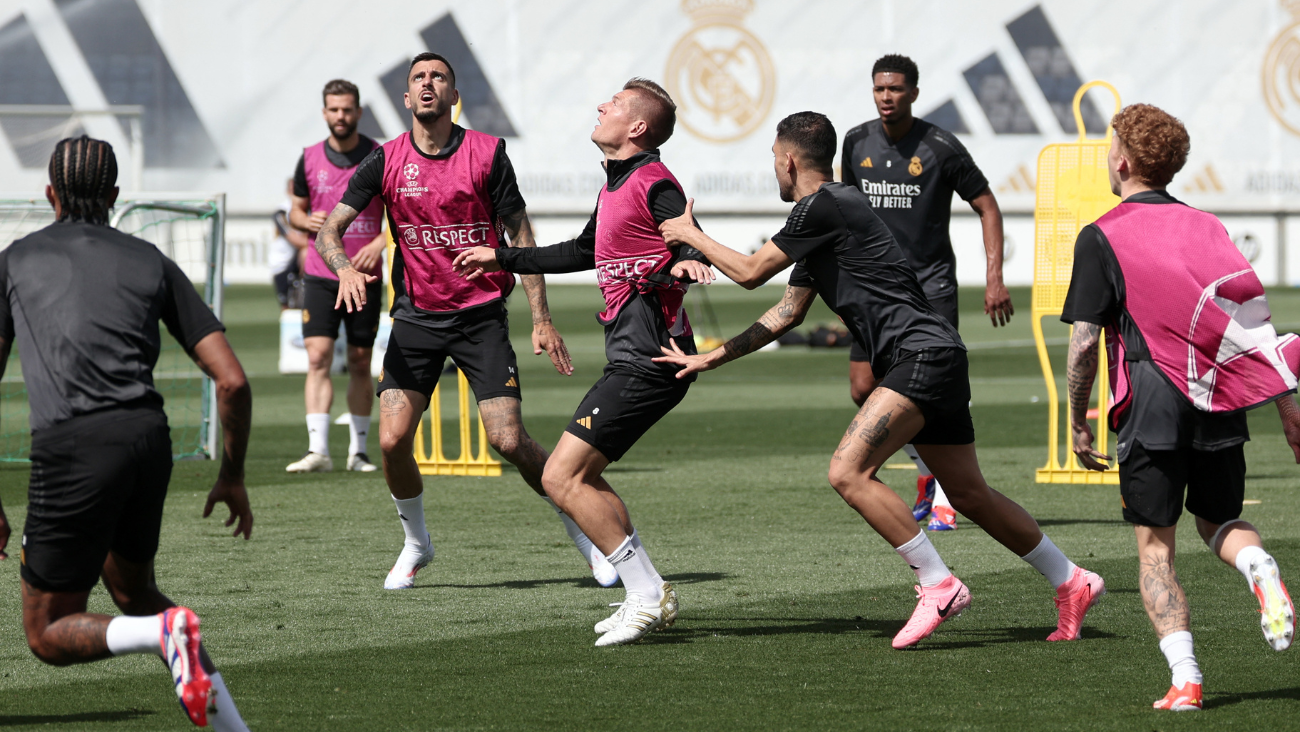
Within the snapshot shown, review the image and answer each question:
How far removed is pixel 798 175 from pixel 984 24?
37.8 meters

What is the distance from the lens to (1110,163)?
5180 millimetres

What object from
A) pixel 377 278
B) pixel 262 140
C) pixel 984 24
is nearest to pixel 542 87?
pixel 262 140

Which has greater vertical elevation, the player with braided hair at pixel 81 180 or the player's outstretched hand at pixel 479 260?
the player with braided hair at pixel 81 180

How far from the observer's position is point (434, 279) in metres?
7.68

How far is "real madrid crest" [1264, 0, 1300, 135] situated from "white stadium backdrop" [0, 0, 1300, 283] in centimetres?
4

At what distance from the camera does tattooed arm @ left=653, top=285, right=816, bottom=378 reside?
20.2 feet

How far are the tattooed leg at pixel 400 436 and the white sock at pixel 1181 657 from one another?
11.6ft

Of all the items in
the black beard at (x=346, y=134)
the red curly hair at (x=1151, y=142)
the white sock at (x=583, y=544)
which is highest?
Result: the red curly hair at (x=1151, y=142)

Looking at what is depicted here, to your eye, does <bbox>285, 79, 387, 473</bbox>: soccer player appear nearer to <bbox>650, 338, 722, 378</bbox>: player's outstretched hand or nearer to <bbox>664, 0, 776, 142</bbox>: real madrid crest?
<bbox>650, 338, 722, 378</bbox>: player's outstretched hand

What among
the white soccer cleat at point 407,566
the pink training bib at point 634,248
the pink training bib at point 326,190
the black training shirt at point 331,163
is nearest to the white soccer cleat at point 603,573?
the white soccer cleat at point 407,566

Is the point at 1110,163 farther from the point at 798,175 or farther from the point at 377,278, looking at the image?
the point at 377,278

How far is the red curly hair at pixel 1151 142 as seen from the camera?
16.5 feet

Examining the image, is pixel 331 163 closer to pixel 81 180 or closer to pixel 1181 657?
pixel 81 180

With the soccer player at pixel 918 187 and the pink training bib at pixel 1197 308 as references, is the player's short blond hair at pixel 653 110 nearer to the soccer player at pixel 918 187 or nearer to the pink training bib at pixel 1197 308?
the pink training bib at pixel 1197 308
